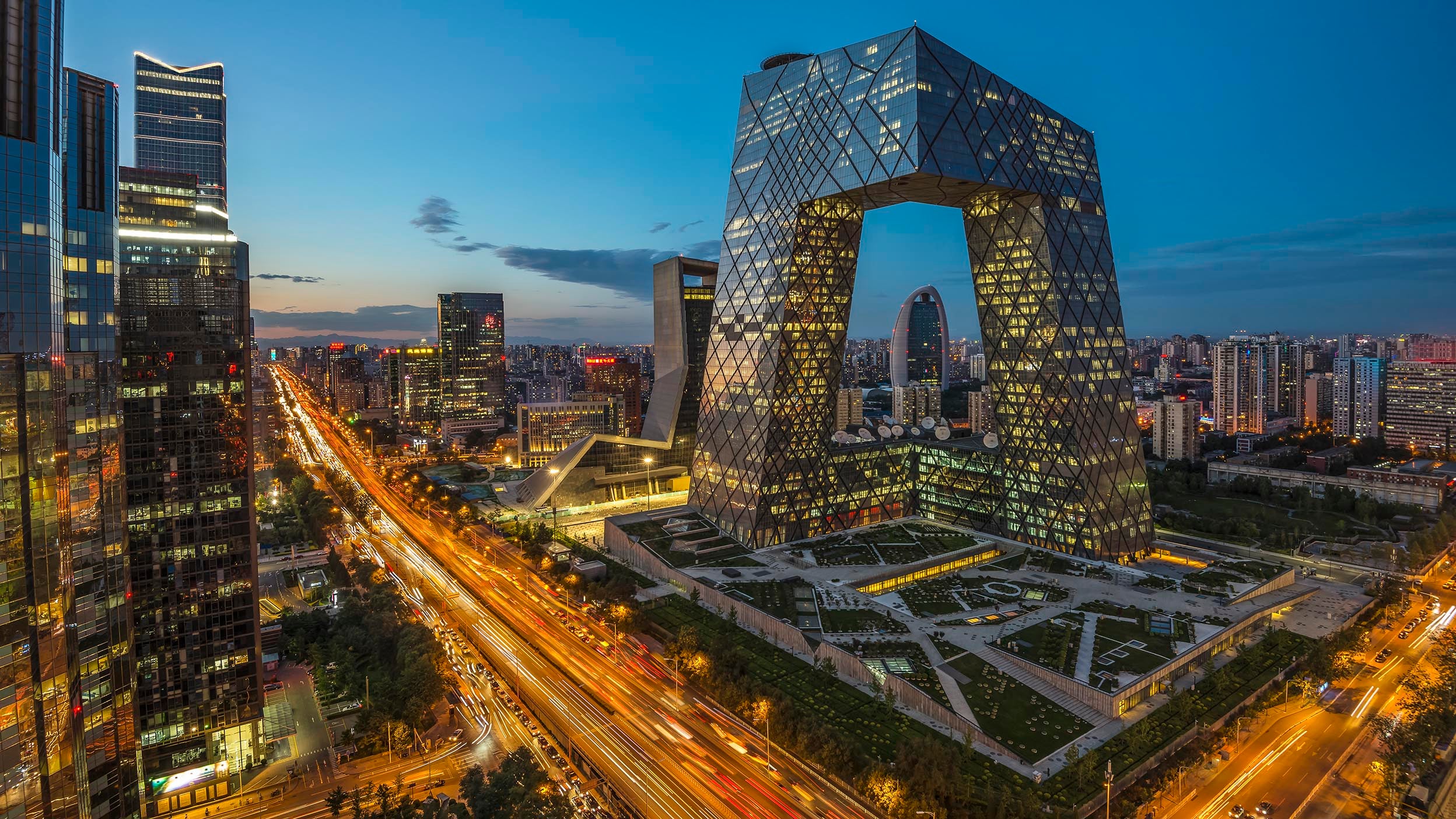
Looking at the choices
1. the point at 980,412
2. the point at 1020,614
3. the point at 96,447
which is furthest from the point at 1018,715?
the point at 980,412

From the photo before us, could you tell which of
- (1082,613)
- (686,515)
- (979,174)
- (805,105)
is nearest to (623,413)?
(686,515)

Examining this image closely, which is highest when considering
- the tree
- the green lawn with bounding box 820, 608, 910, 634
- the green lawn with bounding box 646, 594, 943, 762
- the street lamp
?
the street lamp

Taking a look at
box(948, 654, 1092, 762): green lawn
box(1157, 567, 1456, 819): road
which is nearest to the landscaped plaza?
box(948, 654, 1092, 762): green lawn

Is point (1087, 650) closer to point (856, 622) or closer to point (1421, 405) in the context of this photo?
point (856, 622)

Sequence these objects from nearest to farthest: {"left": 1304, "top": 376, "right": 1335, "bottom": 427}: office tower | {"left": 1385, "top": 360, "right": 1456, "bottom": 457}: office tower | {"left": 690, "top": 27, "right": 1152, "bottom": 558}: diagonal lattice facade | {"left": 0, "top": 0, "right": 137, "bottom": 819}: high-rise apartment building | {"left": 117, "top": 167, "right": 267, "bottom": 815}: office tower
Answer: {"left": 0, "top": 0, "right": 137, "bottom": 819}: high-rise apartment building
{"left": 117, "top": 167, "right": 267, "bottom": 815}: office tower
{"left": 690, "top": 27, "right": 1152, "bottom": 558}: diagonal lattice facade
{"left": 1385, "top": 360, "right": 1456, "bottom": 457}: office tower
{"left": 1304, "top": 376, "right": 1335, "bottom": 427}: office tower

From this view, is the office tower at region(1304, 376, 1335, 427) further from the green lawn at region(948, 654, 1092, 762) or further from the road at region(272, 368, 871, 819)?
the road at region(272, 368, 871, 819)

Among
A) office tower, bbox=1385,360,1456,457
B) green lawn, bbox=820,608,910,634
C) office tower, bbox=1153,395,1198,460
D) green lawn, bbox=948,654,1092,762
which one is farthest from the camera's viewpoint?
office tower, bbox=1385,360,1456,457

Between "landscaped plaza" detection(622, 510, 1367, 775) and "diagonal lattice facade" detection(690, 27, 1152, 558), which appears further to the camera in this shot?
"diagonal lattice facade" detection(690, 27, 1152, 558)

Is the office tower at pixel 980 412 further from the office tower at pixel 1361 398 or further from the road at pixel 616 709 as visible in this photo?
the road at pixel 616 709
